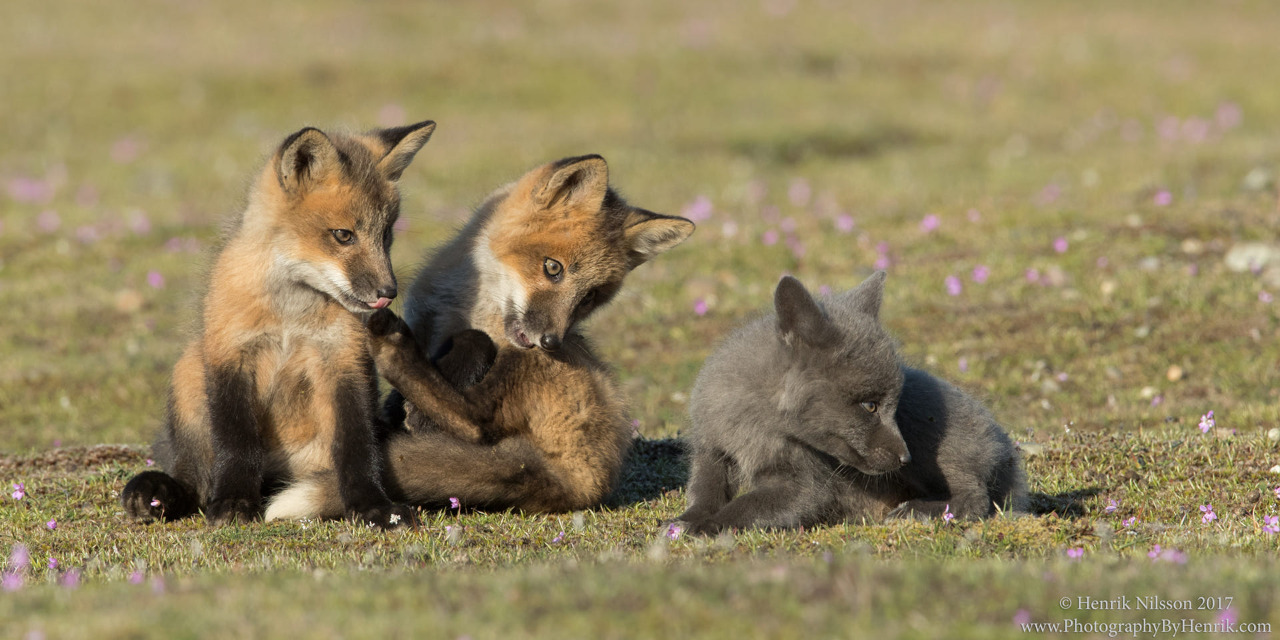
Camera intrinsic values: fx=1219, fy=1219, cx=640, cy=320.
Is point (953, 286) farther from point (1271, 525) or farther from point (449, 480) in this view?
point (449, 480)

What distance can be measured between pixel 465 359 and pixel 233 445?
133 centimetres

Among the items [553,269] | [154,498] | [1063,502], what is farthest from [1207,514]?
[154,498]

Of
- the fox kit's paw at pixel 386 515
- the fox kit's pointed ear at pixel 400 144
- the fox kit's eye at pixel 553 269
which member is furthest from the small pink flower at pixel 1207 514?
the fox kit's pointed ear at pixel 400 144

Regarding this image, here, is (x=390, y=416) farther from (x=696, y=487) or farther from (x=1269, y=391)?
(x=1269, y=391)

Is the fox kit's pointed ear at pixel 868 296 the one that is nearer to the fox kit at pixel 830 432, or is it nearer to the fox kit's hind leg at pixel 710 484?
the fox kit at pixel 830 432

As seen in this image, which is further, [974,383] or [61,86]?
[61,86]

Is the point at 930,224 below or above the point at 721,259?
above

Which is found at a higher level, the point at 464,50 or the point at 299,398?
the point at 464,50

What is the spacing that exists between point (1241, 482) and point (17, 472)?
794 centimetres

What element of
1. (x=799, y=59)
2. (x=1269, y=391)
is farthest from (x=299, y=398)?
(x=799, y=59)

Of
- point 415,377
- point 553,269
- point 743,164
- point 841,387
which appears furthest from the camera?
point 743,164

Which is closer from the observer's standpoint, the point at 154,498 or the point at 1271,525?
the point at 1271,525

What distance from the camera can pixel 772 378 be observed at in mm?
6277

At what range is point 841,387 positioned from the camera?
6.00 m
